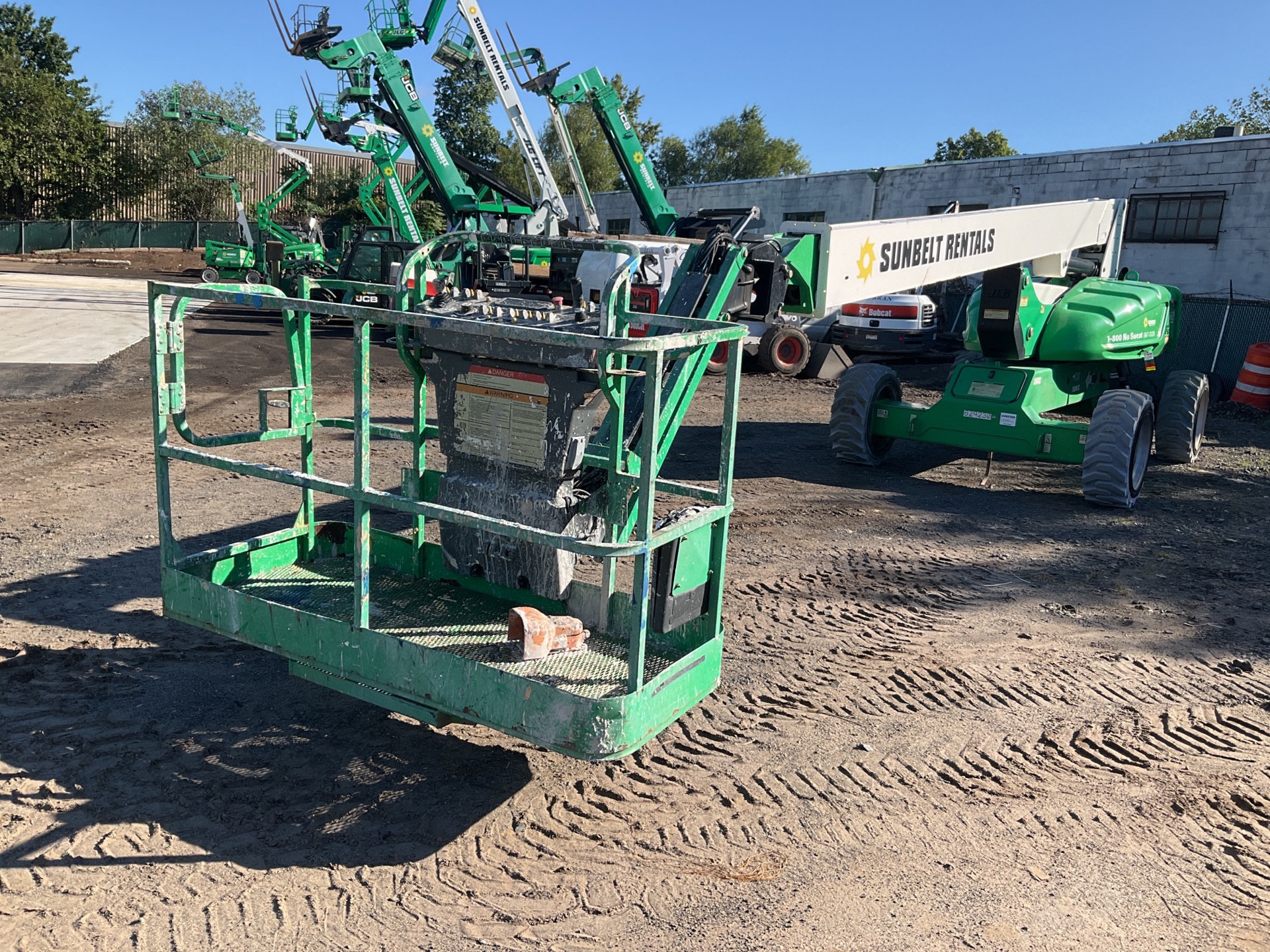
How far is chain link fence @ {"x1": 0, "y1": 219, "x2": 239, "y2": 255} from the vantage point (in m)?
36.0

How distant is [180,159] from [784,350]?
35.0 metres

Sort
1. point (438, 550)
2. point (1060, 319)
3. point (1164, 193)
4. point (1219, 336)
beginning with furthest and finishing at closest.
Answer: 1. point (1164, 193)
2. point (1219, 336)
3. point (1060, 319)
4. point (438, 550)

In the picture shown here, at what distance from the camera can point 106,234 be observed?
3866 cm

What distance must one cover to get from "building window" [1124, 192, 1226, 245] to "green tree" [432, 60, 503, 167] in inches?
1568

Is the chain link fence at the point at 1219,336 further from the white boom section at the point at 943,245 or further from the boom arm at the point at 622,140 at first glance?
the boom arm at the point at 622,140

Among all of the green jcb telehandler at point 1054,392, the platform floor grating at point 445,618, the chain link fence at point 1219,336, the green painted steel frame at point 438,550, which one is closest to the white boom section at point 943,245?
the green jcb telehandler at point 1054,392

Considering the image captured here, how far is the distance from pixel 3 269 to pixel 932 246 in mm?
29731

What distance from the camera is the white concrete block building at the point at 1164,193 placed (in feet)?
56.5

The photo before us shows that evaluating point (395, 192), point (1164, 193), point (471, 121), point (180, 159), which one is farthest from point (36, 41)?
point (1164, 193)

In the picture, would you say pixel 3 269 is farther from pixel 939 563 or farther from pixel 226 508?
pixel 939 563

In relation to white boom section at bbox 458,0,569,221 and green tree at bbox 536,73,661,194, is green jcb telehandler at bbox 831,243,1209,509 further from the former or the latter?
green tree at bbox 536,73,661,194

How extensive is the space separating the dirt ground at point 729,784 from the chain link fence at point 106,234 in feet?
111

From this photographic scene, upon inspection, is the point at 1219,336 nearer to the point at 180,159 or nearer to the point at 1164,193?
the point at 1164,193

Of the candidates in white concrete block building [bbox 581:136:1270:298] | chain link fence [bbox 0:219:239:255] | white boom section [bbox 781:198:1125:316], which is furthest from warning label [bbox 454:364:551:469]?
chain link fence [bbox 0:219:239:255]
